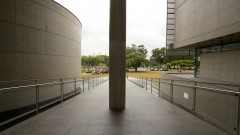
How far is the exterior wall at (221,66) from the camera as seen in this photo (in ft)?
45.2

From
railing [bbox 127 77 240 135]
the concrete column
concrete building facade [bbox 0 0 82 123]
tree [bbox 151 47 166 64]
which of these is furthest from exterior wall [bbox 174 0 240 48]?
tree [bbox 151 47 166 64]

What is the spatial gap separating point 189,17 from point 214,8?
4.93 metres

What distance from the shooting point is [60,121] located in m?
4.98

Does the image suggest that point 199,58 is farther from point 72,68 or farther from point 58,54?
point 58,54

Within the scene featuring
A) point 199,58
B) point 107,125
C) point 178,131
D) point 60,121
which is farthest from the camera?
point 199,58

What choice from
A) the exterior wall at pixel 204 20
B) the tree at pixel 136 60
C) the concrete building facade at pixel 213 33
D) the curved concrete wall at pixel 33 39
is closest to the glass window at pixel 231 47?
the concrete building facade at pixel 213 33

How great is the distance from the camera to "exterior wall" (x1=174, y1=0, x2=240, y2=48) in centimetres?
1123

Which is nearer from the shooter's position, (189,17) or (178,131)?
(178,131)

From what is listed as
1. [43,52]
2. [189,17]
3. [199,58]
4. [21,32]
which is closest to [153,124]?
[21,32]

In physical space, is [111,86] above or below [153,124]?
above

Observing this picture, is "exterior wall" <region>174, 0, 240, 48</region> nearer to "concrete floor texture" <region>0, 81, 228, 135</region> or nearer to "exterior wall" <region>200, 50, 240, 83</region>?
"exterior wall" <region>200, 50, 240, 83</region>

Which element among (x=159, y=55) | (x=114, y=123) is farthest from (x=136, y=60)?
(x=114, y=123)

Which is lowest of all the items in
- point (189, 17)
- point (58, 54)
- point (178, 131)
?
point (178, 131)

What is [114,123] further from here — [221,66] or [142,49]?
[142,49]
